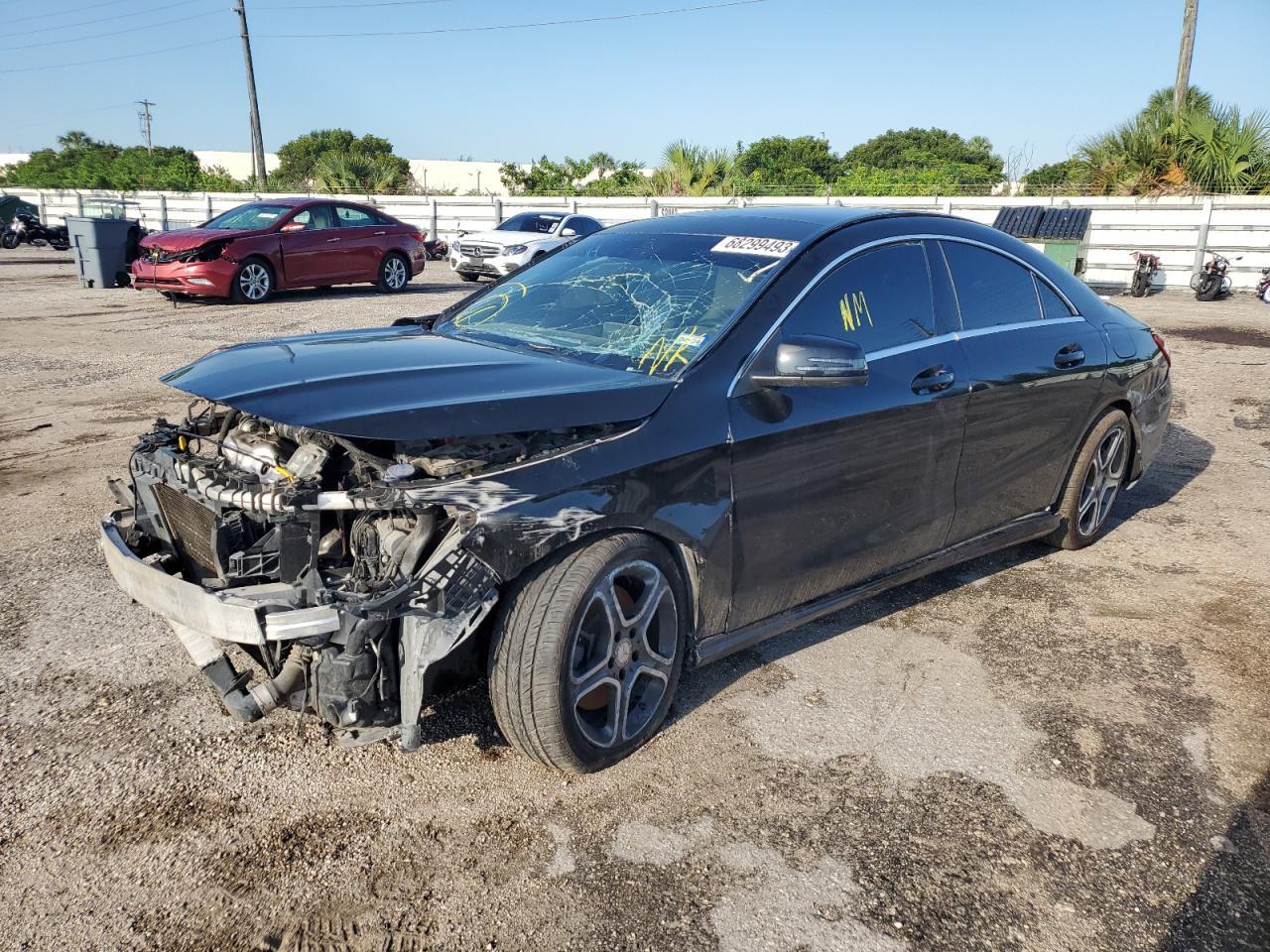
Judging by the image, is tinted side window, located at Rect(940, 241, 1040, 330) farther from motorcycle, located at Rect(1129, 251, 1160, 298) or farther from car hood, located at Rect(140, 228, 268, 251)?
motorcycle, located at Rect(1129, 251, 1160, 298)

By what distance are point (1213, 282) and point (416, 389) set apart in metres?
19.3

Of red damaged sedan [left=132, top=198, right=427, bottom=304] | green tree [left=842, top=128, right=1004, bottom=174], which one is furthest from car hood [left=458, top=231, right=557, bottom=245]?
green tree [left=842, top=128, right=1004, bottom=174]

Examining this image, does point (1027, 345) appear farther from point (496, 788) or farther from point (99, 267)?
point (99, 267)

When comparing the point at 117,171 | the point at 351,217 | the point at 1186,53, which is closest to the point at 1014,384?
the point at 351,217

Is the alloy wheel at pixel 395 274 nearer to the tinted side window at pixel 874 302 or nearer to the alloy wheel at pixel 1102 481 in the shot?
the alloy wheel at pixel 1102 481

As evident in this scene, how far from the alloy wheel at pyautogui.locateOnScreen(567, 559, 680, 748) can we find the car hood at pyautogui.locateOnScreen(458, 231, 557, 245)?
16.6 meters

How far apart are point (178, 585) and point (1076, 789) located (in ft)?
9.09

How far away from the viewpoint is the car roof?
3.68m

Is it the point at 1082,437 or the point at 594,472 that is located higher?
the point at 594,472

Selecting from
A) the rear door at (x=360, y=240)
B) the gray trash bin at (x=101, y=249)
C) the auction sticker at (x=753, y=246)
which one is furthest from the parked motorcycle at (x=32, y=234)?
the auction sticker at (x=753, y=246)

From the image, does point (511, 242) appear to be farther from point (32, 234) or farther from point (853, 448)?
point (853, 448)

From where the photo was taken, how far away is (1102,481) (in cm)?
498

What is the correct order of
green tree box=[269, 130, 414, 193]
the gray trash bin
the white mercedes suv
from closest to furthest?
the gray trash bin < the white mercedes suv < green tree box=[269, 130, 414, 193]

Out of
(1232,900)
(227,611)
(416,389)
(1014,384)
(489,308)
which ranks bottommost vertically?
(1232,900)
